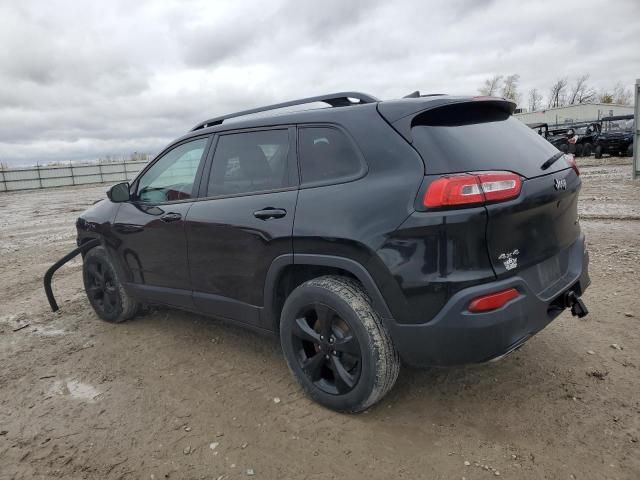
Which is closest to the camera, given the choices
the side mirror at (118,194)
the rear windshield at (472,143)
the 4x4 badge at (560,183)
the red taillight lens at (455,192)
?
the red taillight lens at (455,192)

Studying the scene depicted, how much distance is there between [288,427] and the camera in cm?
271

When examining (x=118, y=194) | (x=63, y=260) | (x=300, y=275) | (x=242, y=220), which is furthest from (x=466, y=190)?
(x=63, y=260)

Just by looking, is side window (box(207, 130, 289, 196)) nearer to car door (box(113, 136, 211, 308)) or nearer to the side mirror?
car door (box(113, 136, 211, 308))

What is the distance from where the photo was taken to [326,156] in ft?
9.12

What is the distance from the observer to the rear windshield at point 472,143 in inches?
92.9

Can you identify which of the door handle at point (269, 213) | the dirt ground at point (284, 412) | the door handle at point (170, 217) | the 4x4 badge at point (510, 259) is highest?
the door handle at point (269, 213)

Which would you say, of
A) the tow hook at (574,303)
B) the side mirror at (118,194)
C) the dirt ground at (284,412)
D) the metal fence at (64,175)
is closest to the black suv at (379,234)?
the tow hook at (574,303)

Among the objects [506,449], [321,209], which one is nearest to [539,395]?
[506,449]

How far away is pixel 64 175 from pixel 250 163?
3575 cm

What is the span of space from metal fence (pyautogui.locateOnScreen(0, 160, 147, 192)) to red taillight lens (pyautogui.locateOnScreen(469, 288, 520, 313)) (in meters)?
33.5

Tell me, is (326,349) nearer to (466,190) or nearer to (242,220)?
(242,220)

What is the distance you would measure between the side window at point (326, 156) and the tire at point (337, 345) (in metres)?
0.60

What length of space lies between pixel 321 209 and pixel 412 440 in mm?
1340

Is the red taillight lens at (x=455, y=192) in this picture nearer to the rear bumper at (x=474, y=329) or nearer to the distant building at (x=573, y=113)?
the rear bumper at (x=474, y=329)
